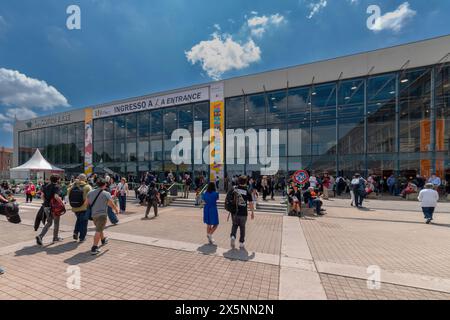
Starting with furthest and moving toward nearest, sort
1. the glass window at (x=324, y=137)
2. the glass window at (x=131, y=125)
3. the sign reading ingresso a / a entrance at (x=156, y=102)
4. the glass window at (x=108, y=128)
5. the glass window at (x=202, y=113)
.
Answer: the glass window at (x=108, y=128)
the glass window at (x=131, y=125)
the sign reading ingresso a / a entrance at (x=156, y=102)
the glass window at (x=202, y=113)
the glass window at (x=324, y=137)

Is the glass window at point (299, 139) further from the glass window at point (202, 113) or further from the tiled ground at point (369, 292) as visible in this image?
the tiled ground at point (369, 292)

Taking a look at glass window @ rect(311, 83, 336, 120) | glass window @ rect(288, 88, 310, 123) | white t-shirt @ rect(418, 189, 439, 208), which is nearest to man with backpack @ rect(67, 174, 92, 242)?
white t-shirt @ rect(418, 189, 439, 208)

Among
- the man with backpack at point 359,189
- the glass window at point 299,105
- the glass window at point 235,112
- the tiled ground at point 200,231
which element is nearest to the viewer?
the tiled ground at point 200,231

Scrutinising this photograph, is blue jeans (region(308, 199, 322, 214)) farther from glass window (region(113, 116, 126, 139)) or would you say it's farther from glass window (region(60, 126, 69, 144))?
glass window (region(60, 126, 69, 144))

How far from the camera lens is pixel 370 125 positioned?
1670 centimetres

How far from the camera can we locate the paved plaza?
3.07 m

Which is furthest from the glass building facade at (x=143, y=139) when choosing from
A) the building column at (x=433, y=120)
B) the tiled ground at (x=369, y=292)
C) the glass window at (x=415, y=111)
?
the building column at (x=433, y=120)

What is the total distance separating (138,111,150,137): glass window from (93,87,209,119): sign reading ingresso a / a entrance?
725mm

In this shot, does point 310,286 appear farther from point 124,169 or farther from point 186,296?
point 124,169

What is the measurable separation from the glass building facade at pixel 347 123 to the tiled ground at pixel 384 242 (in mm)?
8894

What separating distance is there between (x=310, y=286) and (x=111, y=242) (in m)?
5.02

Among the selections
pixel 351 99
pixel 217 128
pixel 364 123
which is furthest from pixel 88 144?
pixel 364 123

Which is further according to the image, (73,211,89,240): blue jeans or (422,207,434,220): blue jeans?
(422,207,434,220): blue jeans

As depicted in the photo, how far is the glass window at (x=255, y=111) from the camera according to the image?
64.8 ft
